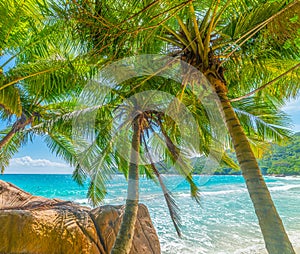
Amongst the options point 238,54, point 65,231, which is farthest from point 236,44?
point 65,231

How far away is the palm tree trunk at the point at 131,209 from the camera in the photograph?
11.1 feet

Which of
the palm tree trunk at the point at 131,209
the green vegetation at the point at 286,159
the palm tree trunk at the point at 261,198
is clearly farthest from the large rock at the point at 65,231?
the green vegetation at the point at 286,159

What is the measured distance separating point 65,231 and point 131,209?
139 centimetres

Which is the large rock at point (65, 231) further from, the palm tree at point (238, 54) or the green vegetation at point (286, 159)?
the green vegetation at point (286, 159)

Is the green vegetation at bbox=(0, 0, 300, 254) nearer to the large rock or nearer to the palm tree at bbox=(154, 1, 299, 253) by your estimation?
the palm tree at bbox=(154, 1, 299, 253)

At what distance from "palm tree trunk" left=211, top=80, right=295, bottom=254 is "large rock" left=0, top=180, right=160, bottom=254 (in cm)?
328

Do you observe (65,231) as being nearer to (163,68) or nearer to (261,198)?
(163,68)

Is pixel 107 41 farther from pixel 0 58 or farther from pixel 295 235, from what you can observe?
pixel 295 235

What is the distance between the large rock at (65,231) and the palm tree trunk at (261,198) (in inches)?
129

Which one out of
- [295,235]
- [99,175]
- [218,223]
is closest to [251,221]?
[218,223]

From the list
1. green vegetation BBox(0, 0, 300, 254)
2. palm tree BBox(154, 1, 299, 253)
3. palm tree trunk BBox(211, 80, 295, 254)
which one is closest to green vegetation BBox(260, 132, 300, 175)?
green vegetation BBox(0, 0, 300, 254)

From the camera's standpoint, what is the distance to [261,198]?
2.11m

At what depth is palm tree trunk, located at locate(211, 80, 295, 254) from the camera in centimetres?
191

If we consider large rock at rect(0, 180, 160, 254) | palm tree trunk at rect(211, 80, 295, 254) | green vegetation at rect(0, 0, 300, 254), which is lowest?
large rock at rect(0, 180, 160, 254)
